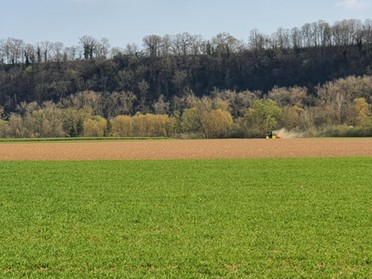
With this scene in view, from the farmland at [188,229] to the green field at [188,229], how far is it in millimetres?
26

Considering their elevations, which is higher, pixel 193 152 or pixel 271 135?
pixel 193 152

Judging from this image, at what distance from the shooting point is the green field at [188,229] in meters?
10.9

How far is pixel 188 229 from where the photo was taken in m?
14.8

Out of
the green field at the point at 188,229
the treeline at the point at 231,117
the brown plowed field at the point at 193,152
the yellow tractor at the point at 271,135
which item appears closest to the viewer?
the green field at the point at 188,229

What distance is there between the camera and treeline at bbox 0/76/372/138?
430 feet

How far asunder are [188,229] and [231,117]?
125 meters

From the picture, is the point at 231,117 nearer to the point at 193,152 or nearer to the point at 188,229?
the point at 193,152

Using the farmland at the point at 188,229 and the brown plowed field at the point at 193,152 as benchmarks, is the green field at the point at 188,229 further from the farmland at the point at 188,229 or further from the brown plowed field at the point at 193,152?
the brown plowed field at the point at 193,152

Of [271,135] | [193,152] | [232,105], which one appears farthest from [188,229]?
[232,105]

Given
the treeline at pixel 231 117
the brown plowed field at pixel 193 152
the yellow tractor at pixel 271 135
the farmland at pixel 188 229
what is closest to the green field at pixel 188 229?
the farmland at pixel 188 229

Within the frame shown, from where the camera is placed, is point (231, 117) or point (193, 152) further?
point (231, 117)

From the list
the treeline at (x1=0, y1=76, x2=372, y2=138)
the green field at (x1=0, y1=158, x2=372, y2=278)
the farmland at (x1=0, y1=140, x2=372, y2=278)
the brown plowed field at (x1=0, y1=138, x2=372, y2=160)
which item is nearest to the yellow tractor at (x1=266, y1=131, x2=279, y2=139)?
the treeline at (x1=0, y1=76, x2=372, y2=138)

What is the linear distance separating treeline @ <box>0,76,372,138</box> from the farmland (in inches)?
3824

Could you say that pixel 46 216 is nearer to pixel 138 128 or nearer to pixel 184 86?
pixel 138 128
